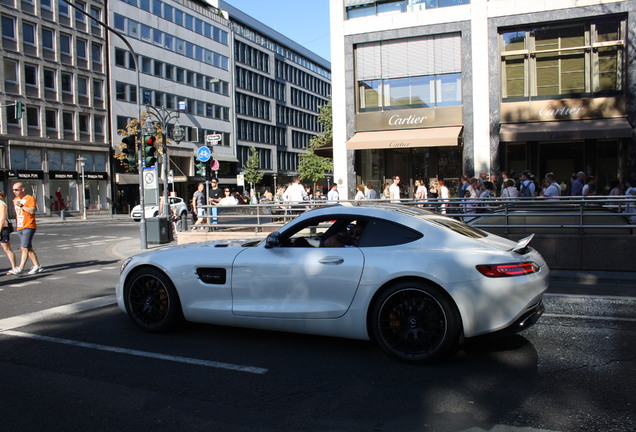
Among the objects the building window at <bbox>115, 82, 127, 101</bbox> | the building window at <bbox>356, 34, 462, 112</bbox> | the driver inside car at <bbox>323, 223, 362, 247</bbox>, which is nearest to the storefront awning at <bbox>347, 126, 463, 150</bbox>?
the building window at <bbox>356, 34, 462, 112</bbox>

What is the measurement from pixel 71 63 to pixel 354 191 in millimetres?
34623

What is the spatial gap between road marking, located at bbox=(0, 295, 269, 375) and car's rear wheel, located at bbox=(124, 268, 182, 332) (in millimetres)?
559

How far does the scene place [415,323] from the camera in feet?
15.9

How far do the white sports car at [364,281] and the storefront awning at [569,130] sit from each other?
1664 cm

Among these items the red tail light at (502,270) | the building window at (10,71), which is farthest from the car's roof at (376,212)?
the building window at (10,71)

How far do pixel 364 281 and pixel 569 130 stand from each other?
18087 mm

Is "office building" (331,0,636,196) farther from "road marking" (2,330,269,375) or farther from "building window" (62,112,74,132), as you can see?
"building window" (62,112,74,132)

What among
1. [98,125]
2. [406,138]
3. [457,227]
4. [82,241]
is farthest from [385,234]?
[98,125]

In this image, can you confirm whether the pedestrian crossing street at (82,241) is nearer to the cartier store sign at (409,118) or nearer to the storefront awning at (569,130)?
the cartier store sign at (409,118)

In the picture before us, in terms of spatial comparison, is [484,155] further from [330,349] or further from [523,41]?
[330,349]

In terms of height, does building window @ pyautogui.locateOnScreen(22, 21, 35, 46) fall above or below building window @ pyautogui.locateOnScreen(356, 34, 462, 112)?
above

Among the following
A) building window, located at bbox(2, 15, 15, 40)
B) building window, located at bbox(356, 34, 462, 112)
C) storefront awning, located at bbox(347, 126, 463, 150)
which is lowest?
storefront awning, located at bbox(347, 126, 463, 150)

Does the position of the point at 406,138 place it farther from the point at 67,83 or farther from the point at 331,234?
the point at 67,83

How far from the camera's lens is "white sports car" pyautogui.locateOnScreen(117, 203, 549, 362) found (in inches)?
185
